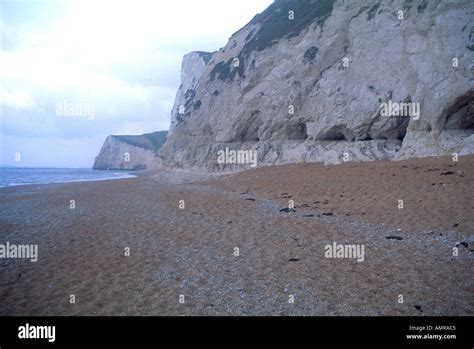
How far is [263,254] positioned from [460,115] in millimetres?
18391

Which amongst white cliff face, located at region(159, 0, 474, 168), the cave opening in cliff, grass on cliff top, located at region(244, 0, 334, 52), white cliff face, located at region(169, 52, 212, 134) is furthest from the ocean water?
the cave opening in cliff

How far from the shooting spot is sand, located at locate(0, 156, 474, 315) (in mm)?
6352

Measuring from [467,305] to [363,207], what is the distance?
832 centimetres

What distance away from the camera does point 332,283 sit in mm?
7047

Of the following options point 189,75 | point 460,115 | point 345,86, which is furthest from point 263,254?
point 189,75

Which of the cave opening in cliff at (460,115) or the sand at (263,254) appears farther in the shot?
the cave opening in cliff at (460,115)

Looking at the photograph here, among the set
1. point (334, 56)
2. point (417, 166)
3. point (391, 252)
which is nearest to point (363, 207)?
point (391, 252)

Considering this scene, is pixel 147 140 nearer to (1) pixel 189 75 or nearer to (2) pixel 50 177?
(1) pixel 189 75

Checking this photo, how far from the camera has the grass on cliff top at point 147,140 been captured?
118 m

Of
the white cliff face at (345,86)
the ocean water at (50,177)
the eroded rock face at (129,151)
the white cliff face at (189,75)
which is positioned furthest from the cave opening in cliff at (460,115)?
the eroded rock face at (129,151)

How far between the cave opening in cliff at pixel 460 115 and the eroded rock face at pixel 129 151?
9667 cm

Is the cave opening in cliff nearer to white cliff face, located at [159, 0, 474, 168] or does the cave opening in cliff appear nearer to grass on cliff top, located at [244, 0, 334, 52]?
white cliff face, located at [159, 0, 474, 168]

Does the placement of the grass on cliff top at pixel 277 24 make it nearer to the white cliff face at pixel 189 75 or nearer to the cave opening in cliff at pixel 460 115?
the cave opening in cliff at pixel 460 115

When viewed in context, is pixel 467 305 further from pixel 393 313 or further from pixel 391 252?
pixel 391 252
